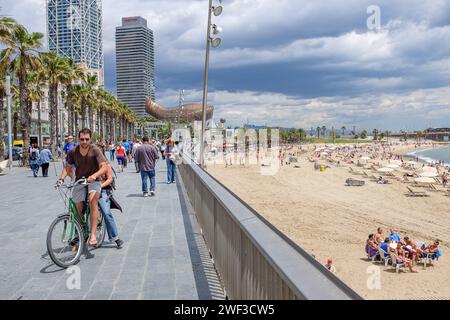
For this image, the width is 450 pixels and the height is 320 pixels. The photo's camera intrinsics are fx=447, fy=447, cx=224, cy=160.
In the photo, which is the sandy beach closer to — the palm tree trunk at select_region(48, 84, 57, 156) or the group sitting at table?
the group sitting at table

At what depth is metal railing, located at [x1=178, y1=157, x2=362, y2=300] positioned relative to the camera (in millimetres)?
2104

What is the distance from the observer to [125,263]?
5570mm

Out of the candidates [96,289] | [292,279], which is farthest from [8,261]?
[292,279]

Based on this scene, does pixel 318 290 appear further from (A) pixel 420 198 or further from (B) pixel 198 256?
(A) pixel 420 198

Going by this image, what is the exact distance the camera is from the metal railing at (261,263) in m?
2.10

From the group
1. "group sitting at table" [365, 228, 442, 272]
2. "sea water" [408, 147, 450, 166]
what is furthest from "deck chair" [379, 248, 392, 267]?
"sea water" [408, 147, 450, 166]

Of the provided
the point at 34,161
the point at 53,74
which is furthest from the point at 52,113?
the point at 34,161

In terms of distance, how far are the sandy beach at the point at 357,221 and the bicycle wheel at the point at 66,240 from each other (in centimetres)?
758

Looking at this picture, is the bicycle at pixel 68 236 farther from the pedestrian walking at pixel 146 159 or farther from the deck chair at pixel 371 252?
the deck chair at pixel 371 252

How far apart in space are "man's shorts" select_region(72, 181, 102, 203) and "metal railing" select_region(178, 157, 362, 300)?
1.60 m

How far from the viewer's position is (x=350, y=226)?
63.9ft

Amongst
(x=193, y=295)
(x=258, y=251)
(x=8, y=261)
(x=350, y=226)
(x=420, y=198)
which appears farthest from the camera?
(x=420, y=198)

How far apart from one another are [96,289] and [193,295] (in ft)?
3.34

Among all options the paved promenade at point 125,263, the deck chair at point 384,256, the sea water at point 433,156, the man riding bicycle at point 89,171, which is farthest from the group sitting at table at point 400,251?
the sea water at point 433,156
